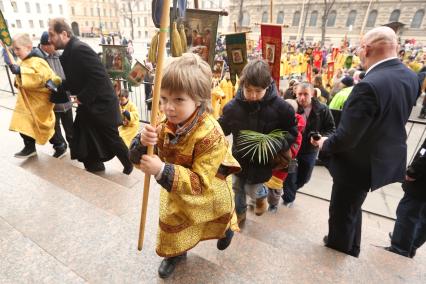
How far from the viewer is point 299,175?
3717mm

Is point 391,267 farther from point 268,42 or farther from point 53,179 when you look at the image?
point 53,179

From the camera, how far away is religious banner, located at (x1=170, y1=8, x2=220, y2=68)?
2.67 meters

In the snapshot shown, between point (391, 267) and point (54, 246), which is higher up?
point (54, 246)

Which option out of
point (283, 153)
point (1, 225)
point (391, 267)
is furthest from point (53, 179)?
point (391, 267)

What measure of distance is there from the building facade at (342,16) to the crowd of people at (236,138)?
3518 centimetres

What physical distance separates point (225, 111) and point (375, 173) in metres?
1.40

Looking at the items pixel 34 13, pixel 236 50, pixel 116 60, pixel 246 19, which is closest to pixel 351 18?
pixel 246 19

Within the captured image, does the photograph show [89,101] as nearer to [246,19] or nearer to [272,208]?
[272,208]

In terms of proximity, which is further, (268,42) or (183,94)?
(268,42)

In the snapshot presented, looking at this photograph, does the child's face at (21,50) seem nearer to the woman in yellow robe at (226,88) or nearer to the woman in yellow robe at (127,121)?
the woman in yellow robe at (127,121)

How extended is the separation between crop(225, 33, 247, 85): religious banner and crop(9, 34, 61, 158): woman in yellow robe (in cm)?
241

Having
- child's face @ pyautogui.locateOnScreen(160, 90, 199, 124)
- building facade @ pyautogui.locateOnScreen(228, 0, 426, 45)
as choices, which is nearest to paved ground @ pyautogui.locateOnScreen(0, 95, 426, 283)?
child's face @ pyautogui.locateOnScreen(160, 90, 199, 124)

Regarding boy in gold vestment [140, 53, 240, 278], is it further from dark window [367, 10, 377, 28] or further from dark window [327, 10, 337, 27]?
dark window [327, 10, 337, 27]

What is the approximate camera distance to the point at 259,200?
9.62 ft
